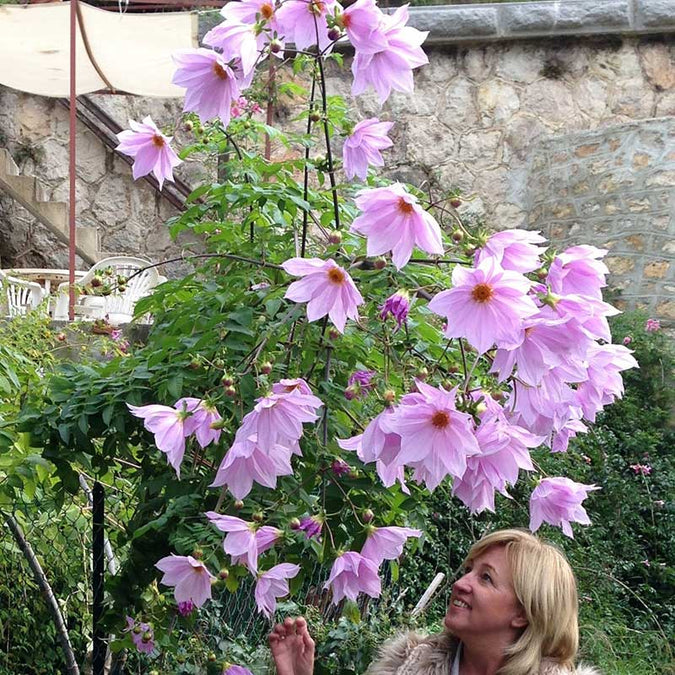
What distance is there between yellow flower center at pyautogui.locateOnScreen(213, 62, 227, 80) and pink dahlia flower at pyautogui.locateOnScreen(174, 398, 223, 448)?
19.5 inches

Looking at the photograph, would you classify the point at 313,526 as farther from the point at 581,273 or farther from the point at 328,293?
the point at 581,273

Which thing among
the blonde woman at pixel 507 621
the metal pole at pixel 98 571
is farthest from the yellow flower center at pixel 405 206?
the metal pole at pixel 98 571

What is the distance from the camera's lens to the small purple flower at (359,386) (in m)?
1.73

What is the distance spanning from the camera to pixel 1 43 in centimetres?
668

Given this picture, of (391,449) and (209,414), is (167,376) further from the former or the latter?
(391,449)

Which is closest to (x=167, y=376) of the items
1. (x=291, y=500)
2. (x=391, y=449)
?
(x=291, y=500)

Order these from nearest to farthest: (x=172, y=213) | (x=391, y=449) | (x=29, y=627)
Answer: (x=391, y=449) < (x=29, y=627) < (x=172, y=213)

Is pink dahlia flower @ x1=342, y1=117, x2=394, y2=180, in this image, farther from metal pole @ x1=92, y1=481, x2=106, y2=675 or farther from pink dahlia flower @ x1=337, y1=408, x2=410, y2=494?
metal pole @ x1=92, y1=481, x2=106, y2=675

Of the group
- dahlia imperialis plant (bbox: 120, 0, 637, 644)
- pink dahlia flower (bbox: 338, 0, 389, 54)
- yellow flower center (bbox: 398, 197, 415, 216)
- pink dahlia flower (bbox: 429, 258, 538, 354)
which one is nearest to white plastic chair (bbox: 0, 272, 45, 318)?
dahlia imperialis plant (bbox: 120, 0, 637, 644)

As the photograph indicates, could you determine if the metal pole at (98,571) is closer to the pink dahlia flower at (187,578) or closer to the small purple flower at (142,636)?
the small purple flower at (142,636)

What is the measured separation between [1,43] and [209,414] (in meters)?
5.66

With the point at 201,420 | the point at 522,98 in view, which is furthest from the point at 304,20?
the point at 522,98

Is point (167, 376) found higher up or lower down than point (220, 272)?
lower down

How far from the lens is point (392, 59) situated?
167 cm
